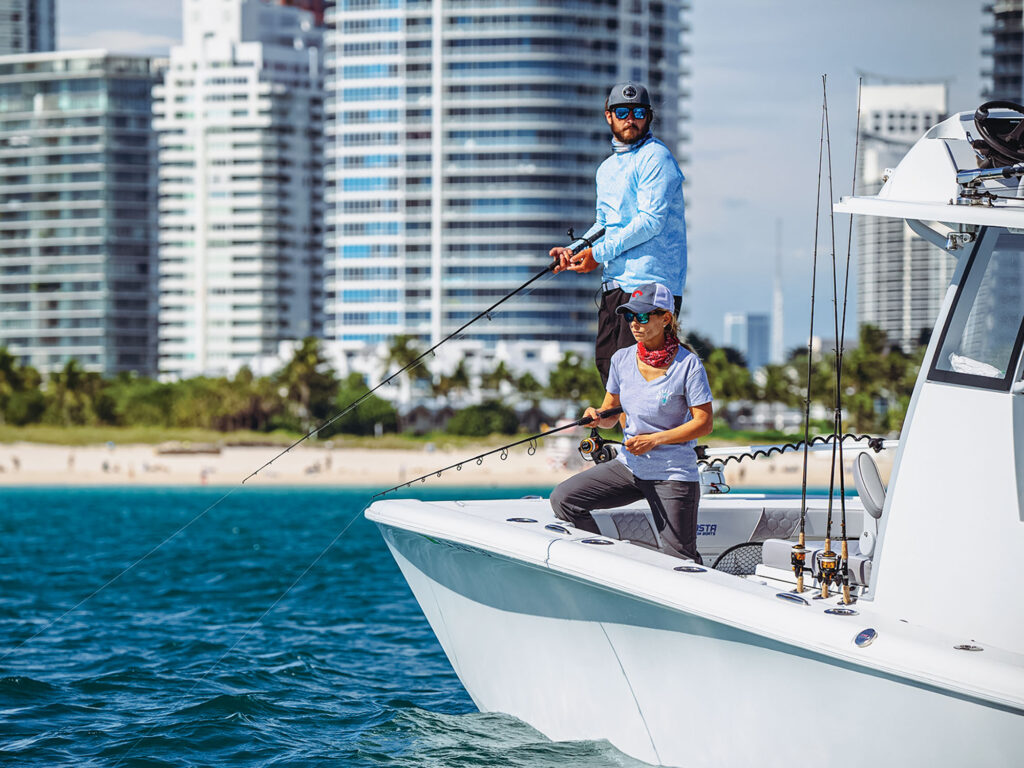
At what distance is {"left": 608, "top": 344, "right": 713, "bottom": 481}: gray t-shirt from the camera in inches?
195

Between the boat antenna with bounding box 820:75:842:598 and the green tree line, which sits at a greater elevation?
the boat antenna with bounding box 820:75:842:598

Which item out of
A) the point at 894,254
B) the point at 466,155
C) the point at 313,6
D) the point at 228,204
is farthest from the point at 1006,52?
the point at 313,6

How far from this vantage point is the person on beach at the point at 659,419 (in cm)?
493

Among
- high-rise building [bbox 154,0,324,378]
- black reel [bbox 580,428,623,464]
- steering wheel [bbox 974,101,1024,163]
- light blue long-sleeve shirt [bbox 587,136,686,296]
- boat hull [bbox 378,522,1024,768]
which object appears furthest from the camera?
high-rise building [bbox 154,0,324,378]

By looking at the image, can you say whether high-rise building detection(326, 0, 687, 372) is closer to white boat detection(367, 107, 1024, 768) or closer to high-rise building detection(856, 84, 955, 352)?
high-rise building detection(856, 84, 955, 352)

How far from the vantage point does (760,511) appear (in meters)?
6.33

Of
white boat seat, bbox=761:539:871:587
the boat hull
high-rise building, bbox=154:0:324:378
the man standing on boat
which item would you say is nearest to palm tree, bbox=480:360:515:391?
high-rise building, bbox=154:0:324:378

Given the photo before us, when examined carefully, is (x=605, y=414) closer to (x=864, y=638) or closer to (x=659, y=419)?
(x=659, y=419)

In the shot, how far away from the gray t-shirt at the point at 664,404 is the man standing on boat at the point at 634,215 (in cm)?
58

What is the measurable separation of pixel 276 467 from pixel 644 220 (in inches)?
2740

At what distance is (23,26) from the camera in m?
138

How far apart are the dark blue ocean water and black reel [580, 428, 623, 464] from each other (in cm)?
116

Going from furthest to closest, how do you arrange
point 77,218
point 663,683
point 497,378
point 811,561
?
point 77,218, point 497,378, point 811,561, point 663,683

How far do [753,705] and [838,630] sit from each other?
19.9 inches
